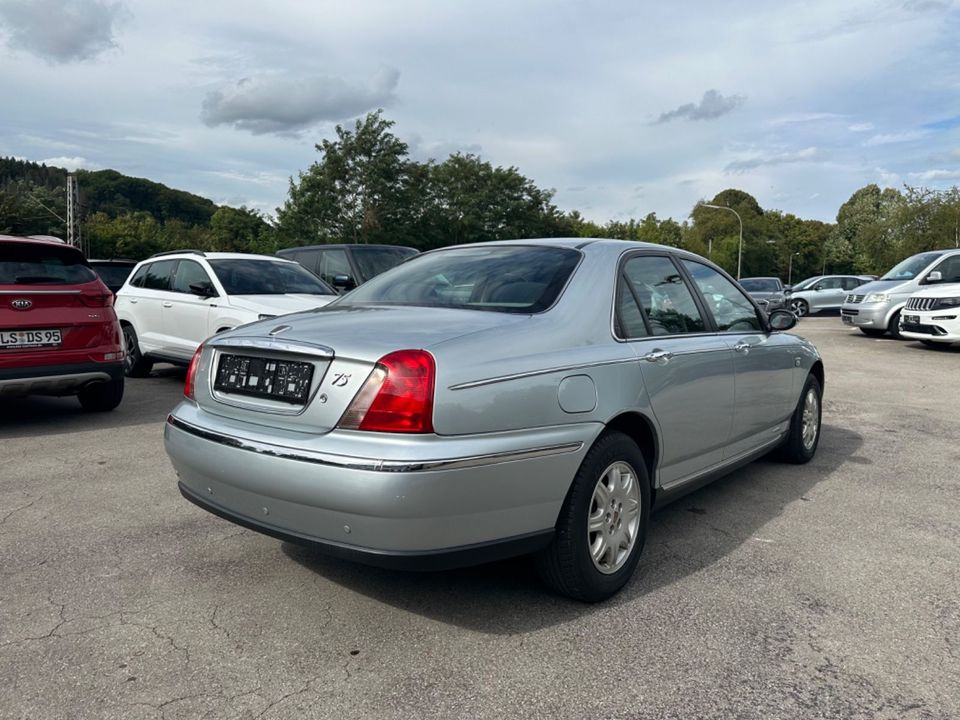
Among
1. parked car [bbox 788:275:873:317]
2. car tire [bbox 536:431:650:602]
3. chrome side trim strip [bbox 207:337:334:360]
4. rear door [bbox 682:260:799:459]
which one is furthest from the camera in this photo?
parked car [bbox 788:275:873:317]

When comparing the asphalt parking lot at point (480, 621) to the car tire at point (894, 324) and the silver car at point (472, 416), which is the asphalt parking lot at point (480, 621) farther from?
the car tire at point (894, 324)

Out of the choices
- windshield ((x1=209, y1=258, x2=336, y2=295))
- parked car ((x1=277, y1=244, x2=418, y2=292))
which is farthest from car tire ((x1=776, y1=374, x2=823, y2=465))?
parked car ((x1=277, y1=244, x2=418, y2=292))

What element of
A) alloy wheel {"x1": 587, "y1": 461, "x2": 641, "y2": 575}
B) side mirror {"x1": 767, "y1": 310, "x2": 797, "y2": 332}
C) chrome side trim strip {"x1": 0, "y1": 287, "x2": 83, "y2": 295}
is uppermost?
chrome side trim strip {"x1": 0, "y1": 287, "x2": 83, "y2": 295}

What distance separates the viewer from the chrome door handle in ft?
11.7

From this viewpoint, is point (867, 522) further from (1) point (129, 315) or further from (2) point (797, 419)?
(1) point (129, 315)

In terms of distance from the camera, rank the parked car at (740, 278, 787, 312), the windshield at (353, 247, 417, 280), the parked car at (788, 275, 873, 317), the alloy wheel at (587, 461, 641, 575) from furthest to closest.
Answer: the parked car at (788, 275, 873, 317)
the parked car at (740, 278, 787, 312)
the windshield at (353, 247, 417, 280)
the alloy wheel at (587, 461, 641, 575)

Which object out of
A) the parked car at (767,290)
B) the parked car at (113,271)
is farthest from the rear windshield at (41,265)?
the parked car at (767,290)

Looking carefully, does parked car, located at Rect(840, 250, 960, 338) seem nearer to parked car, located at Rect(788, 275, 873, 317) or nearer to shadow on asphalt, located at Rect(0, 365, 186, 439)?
parked car, located at Rect(788, 275, 873, 317)

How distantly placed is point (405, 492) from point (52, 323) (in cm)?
529

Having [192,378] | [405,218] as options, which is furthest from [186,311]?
[405,218]

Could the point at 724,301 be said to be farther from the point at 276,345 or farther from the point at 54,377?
the point at 54,377

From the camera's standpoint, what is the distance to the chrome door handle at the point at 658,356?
3.58m

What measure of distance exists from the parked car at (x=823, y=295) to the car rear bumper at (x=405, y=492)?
25137mm

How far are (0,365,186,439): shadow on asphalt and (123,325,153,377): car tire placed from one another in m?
0.60
